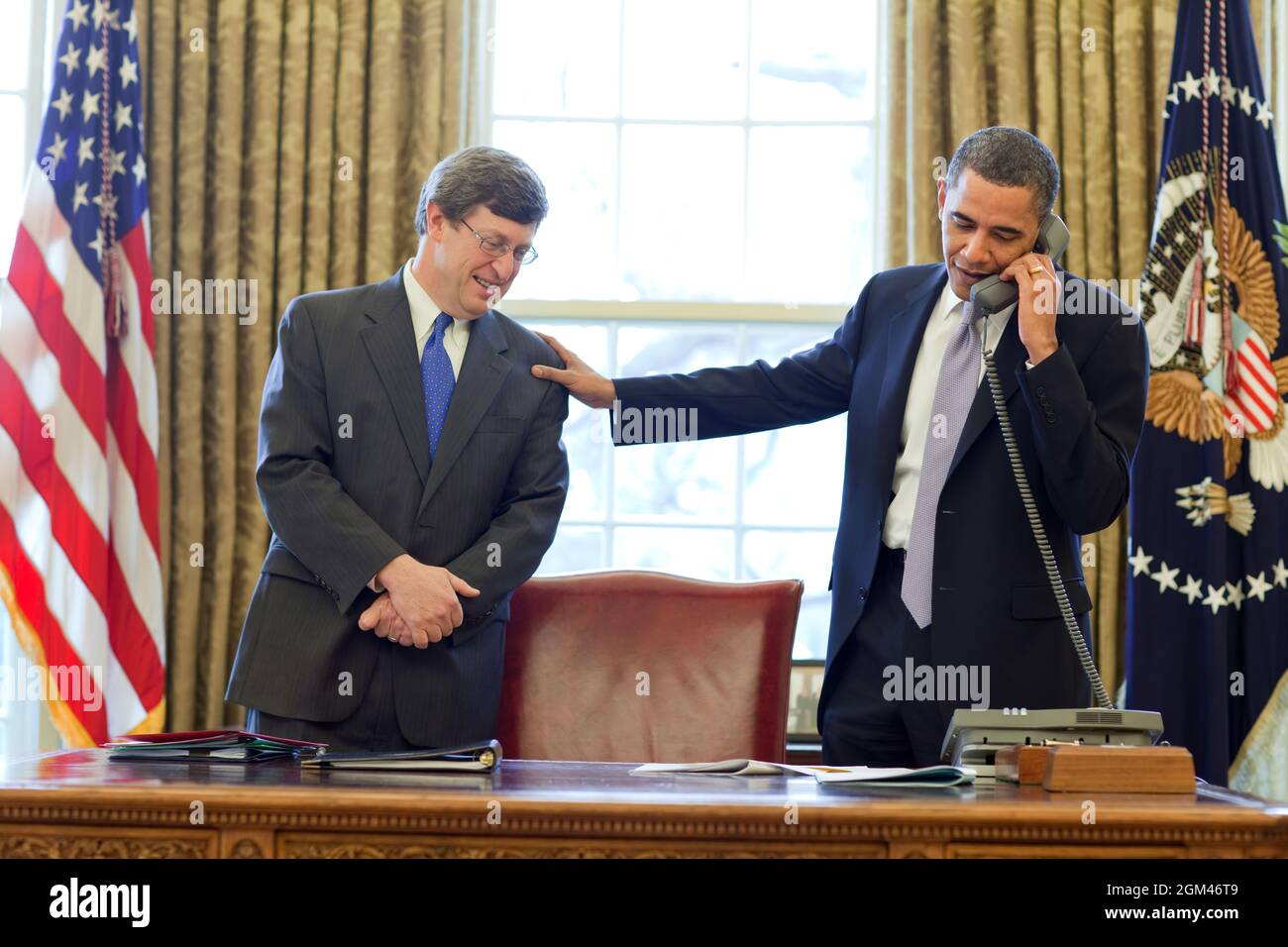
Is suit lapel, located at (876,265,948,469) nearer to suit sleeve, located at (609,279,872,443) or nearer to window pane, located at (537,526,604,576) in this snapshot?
suit sleeve, located at (609,279,872,443)

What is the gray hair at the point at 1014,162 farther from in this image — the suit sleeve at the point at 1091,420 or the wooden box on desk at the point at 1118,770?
the wooden box on desk at the point at 1118,770

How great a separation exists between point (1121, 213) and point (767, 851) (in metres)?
2.90

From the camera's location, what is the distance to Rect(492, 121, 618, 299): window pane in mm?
4270

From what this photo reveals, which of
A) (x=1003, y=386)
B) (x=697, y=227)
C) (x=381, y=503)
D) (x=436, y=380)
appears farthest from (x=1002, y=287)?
(x=697, y=227)

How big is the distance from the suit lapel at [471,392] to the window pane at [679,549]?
159 cm

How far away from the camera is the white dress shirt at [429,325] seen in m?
2.62

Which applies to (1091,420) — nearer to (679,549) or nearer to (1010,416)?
(1010,416)

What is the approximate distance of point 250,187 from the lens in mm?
3971

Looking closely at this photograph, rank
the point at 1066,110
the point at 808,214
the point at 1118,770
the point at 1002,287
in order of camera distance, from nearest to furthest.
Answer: the point at 1118,770, the point at 1002,287, the point at 1066,110, the point at 808,214

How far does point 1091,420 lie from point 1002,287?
268 millimetres

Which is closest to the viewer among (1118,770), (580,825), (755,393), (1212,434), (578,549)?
(580,825)

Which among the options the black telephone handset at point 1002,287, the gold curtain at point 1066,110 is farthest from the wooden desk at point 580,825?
the gold curtain at point 1066,110

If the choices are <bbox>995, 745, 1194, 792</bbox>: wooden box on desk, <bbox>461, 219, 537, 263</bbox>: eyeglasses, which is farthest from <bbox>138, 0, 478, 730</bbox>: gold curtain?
<bbox>995, 745, 1194, 792</bbox>: wooden box on desk

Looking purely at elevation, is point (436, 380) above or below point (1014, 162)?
below
